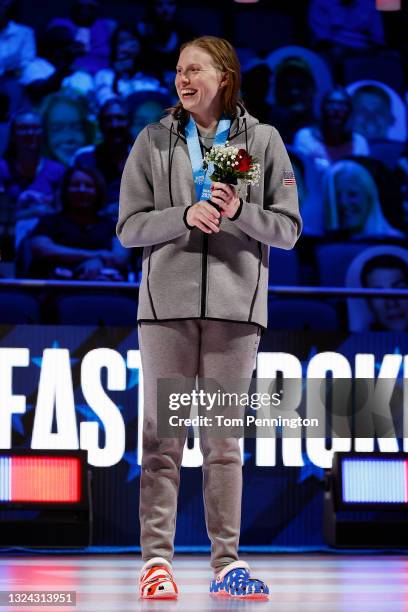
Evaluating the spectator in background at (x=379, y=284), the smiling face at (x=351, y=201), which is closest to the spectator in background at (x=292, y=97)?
the smiling face at (x=351, y=201)

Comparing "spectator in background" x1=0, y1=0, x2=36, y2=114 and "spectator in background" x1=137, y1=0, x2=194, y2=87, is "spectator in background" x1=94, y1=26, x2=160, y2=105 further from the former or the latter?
"spectator in background" x1=0, y1=0, x2=36, y2=114

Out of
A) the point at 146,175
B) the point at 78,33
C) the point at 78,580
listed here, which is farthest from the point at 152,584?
the point at 78,33

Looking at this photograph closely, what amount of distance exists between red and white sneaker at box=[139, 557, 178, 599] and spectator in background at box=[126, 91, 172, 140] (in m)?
3.99

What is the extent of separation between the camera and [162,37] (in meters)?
6.08

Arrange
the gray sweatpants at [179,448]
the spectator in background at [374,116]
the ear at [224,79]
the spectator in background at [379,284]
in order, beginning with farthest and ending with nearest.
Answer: the spectator in background at [374,116], the spectator in background at [379,284], the ear at [224,79], the gray sweatpants at [179,448]

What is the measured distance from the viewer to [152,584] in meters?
2.15

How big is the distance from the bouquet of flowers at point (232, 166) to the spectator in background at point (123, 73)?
3.87 metres

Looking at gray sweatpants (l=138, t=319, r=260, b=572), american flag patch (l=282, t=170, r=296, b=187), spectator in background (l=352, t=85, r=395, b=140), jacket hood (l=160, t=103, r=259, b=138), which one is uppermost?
spectator in background (l=352, t=85, r=395, b=140)

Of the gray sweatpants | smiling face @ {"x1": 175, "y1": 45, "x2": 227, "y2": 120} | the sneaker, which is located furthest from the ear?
the sneaker

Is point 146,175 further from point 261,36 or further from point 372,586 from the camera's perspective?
point 261,36

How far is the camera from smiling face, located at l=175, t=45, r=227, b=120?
2328 millimetres

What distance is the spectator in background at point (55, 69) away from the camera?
5.92 m

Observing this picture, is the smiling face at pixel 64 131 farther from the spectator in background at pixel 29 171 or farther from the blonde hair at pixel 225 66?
the blonde hair at pixel 225 66

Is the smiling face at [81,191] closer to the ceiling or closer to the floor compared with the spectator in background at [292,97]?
closer to the floor
